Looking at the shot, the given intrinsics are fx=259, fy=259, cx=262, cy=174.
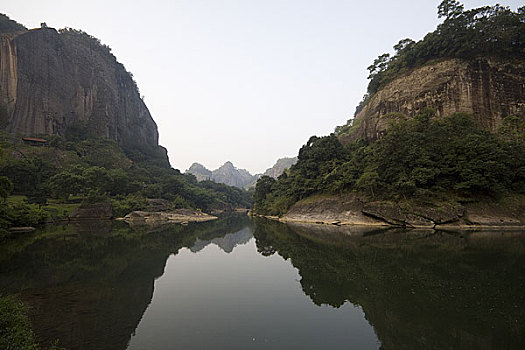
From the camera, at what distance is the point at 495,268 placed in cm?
1210

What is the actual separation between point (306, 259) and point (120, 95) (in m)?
109

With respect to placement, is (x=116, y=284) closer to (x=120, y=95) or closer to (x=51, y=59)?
(x=51, y=59)

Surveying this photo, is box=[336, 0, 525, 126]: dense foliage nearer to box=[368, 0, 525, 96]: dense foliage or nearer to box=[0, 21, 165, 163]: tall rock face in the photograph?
box=[368, 0, 525, 96]: dense foliage

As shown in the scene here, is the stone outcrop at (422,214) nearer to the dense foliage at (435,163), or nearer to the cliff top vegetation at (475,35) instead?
the dense foliage at (435,163)

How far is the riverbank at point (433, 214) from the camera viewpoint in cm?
2836

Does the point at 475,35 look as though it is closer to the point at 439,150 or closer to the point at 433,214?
the point at 439,150

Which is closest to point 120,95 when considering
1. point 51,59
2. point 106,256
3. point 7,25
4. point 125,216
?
point 51,59

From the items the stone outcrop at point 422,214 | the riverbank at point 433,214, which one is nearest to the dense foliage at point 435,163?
the riverbank at point 433,214

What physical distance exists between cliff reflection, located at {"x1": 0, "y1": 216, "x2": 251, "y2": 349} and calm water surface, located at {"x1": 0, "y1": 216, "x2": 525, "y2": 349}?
51 mm

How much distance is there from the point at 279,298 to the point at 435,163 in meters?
30.6

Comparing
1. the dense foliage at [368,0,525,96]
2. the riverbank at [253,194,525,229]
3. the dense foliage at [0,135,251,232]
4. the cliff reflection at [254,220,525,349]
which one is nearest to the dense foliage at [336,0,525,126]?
the dense foliage at [368,0,525,96]

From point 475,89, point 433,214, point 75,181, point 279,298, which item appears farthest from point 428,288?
point 75,181

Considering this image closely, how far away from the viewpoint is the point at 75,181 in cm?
4547

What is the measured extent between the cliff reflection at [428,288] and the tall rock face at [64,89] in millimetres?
78267
